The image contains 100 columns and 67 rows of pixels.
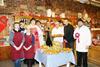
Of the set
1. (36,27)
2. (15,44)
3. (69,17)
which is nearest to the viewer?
(15,44)

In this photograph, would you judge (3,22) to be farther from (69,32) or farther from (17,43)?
(17,43)

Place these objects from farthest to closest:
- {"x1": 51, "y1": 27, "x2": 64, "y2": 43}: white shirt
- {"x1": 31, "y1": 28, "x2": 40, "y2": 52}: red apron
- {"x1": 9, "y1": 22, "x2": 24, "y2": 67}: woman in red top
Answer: {"x1": 51, "y1": 27, "x2": 64, "y2": 43}: white shirt, {"x1": 31, "y1": 28, "x2": 40, "y2": 52}: red apron, {"x1": 9, "y1": 22, "x2": 24, "y2": 67}: woman in red top

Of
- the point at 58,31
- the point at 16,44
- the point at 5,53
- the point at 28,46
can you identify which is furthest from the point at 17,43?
the point at 5,53

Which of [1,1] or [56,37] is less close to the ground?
[1,1]

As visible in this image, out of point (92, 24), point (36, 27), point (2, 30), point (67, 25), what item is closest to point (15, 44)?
point (36, 27)

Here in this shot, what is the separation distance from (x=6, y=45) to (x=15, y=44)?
9.75ft

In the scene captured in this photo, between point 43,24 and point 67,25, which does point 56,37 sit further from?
point 43,24

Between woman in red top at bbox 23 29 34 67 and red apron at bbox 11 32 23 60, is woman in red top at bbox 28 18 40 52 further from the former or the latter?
red apron at bbox 11 32 23 60

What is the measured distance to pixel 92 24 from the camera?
10.6 meters

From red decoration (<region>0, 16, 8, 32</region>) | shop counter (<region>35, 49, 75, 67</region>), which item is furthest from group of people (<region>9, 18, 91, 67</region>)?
red decoration (<region>0, 16, 8, 32</region>)

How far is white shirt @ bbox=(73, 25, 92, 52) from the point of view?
6730 mm

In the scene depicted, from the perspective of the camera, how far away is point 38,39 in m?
7.35

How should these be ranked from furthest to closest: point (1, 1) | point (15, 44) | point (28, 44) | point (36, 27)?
point (1, 1) → point (36, 27) → point (28, 44) → point (15, 44)

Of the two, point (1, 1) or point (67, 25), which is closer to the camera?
point (67, 25)
